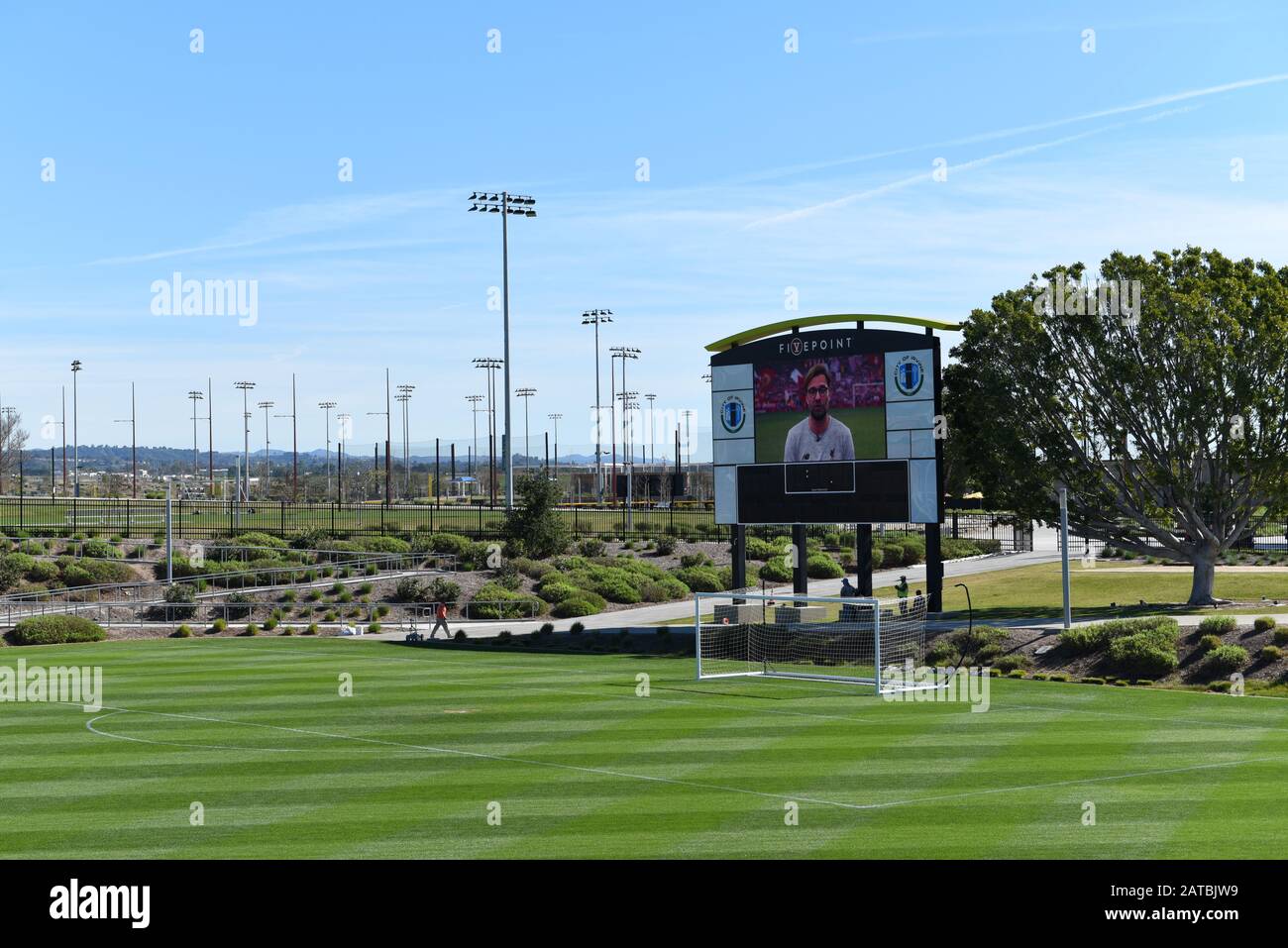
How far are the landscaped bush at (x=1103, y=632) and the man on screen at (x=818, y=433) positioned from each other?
811 cm

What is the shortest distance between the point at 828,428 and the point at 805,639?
19.7 feet

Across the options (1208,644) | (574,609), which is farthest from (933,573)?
(574,609)

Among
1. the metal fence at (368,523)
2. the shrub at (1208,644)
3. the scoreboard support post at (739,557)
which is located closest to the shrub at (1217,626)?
the shrub at (1208,644)

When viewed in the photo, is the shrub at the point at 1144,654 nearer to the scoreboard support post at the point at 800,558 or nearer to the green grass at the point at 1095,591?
the green grass at the point at 1095,591

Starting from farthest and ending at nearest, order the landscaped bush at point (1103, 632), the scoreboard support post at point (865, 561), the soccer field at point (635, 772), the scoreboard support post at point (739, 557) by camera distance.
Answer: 1. the scoreboard support post at point (739, 557)
2. the scoreboard support post at point (865, 561)
3. the landscaped bush at point (1103, 632)
4. the soccer field at point (635, 772)

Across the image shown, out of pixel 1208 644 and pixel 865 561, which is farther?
pixel 865 561

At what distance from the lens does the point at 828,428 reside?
36.2 m

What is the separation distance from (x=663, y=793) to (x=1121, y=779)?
5.98 meters

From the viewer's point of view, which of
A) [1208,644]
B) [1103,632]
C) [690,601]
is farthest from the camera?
[690,601]

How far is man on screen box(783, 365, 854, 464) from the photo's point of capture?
118 ft

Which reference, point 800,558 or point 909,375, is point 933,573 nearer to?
point 800,558

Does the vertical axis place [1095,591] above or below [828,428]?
below

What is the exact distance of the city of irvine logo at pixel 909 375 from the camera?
1384 inches
